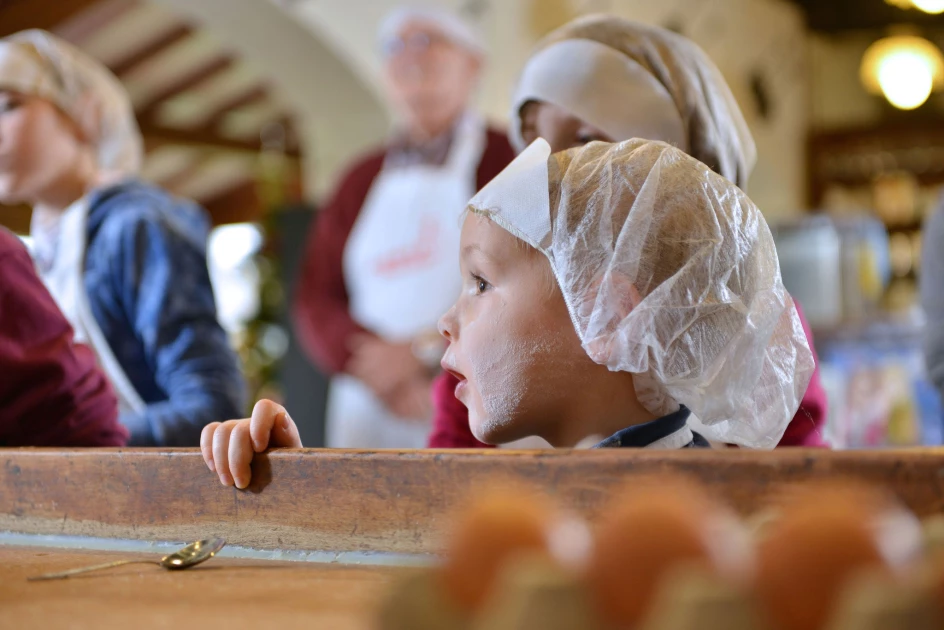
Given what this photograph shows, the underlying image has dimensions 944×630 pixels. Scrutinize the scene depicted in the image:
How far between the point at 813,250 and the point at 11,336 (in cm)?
328

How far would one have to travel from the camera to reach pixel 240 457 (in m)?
0.92

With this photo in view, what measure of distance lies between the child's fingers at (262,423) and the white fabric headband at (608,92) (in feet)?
2.19

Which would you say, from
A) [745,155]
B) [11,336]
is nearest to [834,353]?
[745,155]

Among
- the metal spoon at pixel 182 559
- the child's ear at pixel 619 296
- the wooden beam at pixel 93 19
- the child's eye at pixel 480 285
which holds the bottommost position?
the wooden beam at pixel 93 19

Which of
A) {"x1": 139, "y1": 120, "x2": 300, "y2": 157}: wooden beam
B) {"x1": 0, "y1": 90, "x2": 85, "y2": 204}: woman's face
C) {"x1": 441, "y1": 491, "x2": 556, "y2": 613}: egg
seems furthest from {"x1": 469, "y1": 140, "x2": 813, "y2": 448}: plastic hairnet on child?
{"x1": 139, "y1": 120, "x2": 300, "y2": 157}: wooden beam

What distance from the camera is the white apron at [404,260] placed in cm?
278

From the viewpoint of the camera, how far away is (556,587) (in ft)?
1.51

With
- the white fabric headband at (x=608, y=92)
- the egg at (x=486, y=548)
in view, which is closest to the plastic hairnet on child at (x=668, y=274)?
the white fabric headband at (x=608, y=92)

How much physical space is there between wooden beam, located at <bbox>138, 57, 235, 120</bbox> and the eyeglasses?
581 centimetres

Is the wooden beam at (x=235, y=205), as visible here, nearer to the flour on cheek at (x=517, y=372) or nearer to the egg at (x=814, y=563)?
the flour on cheek at (x=517, y=372)

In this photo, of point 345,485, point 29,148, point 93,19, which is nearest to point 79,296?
point 29,148

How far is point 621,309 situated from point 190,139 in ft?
29.1

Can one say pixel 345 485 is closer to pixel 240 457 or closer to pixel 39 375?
pixel 240 457

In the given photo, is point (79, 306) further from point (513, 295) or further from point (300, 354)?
point (300, 354)
